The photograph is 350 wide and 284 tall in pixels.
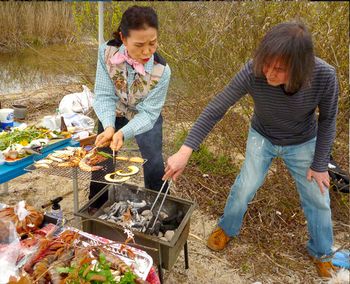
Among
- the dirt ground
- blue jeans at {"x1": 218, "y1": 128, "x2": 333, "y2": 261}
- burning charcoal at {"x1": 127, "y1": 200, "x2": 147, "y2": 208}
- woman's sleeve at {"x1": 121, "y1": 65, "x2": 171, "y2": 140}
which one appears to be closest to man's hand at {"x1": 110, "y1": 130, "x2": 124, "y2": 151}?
woman's sleeve at {"x1": 121, "y1": 65, "x2": 171, "y2": 140}

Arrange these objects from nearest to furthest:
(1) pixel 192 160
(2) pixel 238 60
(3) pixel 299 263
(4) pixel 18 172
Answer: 1. (4) pixel 18 172
2. (3) pixel 299 263
3. (2) pixel 238 60
4. (1) pixel 192 160

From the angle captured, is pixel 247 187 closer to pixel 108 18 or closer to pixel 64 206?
pixel 64 206

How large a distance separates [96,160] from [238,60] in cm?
240

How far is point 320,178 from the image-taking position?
263cm

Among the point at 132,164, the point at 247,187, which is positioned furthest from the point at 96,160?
the point at 247,187

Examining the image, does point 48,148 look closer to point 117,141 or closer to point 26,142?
point 26,142

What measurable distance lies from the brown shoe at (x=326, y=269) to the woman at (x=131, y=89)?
1782mm

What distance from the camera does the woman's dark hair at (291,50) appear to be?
6.41 ft

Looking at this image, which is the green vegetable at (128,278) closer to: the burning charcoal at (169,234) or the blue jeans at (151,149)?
the burning charcoal at (169,234)

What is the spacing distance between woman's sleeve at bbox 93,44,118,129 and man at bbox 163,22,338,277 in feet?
2.81

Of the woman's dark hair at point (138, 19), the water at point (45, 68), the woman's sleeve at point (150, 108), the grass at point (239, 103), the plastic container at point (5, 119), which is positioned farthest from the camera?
the water at point (45, 68)

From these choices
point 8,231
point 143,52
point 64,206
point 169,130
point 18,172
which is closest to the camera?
point 8,231

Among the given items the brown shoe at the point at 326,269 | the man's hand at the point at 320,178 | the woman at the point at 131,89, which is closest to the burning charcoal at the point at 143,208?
the woman at the point at 131,89

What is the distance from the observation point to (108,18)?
20.6 ft
